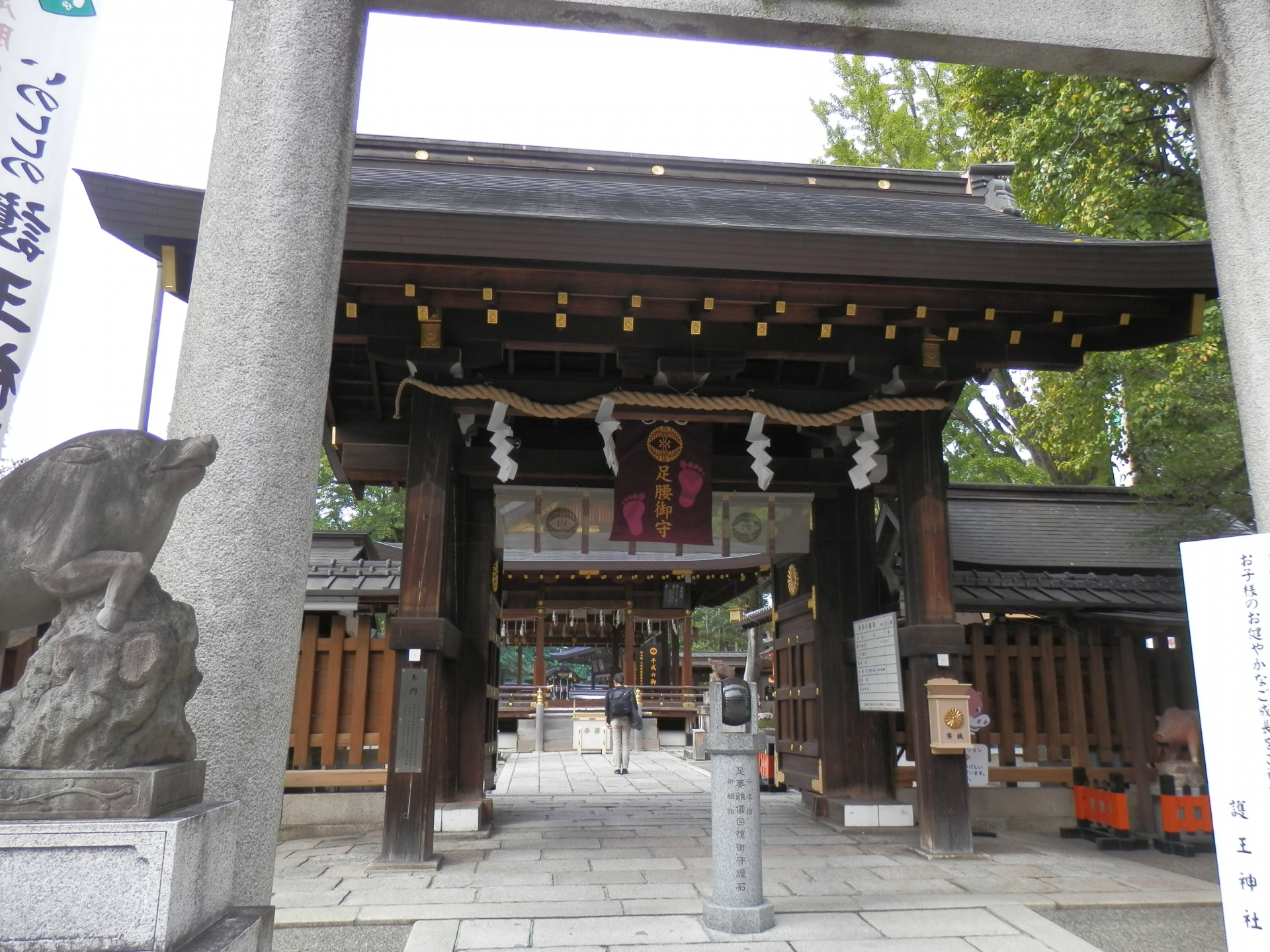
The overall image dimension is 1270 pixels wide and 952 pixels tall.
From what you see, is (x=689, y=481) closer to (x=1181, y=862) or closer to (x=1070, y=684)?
(x=1070, y=684)

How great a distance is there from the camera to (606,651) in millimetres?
35094

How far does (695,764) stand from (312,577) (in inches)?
359

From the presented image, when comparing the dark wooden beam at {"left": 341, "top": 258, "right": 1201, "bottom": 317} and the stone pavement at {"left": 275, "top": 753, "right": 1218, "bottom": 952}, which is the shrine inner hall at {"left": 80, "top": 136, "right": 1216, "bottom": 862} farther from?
the stone pavement at {"left": 275, "top": 753, "right": 1218, "bottom": 952}

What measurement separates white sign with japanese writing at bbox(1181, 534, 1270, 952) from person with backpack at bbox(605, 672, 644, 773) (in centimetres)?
1184

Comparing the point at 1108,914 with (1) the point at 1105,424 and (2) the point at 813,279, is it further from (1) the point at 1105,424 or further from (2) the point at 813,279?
(1) the point at 1105,424

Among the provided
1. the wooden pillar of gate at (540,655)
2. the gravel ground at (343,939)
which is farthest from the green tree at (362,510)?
the gravel ground at (343,939)

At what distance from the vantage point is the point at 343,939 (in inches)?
180

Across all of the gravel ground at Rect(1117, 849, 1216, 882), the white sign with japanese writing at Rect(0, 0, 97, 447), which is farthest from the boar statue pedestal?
the gravel ground at Rect(1117, 849, 1216, 882)

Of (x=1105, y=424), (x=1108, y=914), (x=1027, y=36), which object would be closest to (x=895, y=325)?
(x=1027, y=36)

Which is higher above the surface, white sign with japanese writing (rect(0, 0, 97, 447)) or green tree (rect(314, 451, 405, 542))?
green tree (rect(314, 451, 405, 542))

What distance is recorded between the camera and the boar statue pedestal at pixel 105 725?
7.61 feet

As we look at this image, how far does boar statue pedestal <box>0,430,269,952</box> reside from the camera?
2318mm

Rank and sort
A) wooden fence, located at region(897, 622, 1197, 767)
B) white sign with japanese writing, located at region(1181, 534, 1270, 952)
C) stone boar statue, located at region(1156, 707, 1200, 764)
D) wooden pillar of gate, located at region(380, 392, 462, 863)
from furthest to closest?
wooden fence, located at region(897, 622, 1197, 767) → stone boar statue, located at region(1156, 707, 1200, 764) → wooden pillar of gate, located at region(380, 392, 462, 863) → white sign with japanese writing, located at region(1181, 534, 1270, 952)

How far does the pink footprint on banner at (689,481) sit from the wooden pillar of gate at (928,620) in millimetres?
1784
